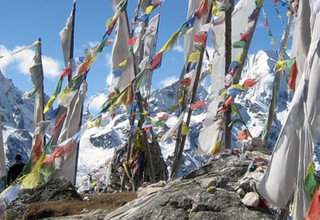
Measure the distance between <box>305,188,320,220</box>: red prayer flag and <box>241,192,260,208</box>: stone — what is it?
2151 millimetres

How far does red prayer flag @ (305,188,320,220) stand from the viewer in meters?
3.42

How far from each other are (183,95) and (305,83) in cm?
555

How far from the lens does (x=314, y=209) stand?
11.3ft

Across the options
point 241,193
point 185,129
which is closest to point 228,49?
point 185,129

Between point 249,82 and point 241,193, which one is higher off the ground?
point 249,82

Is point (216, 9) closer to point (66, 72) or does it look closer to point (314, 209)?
point (66, 72)

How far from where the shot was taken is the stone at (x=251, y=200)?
5633mm

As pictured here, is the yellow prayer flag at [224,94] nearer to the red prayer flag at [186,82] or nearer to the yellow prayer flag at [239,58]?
the yellow prayer flag at [239,58]

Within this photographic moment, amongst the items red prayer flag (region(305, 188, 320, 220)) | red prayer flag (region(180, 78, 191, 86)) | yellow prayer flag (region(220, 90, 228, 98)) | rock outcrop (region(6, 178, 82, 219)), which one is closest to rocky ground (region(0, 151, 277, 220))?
rock outcrop (region(6, 178, 82, 219))

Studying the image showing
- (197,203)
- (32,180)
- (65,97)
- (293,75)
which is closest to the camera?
(293,75)

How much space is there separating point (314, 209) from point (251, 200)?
2265 mm

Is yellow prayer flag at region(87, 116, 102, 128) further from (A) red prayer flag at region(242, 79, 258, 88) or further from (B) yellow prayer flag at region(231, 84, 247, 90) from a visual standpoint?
(A) red prayer flag at region(242, 79, 258, 88)

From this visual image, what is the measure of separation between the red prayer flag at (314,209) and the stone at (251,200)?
215 centimetres

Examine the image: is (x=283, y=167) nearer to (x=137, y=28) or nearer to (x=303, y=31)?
(x=303, y=31)
